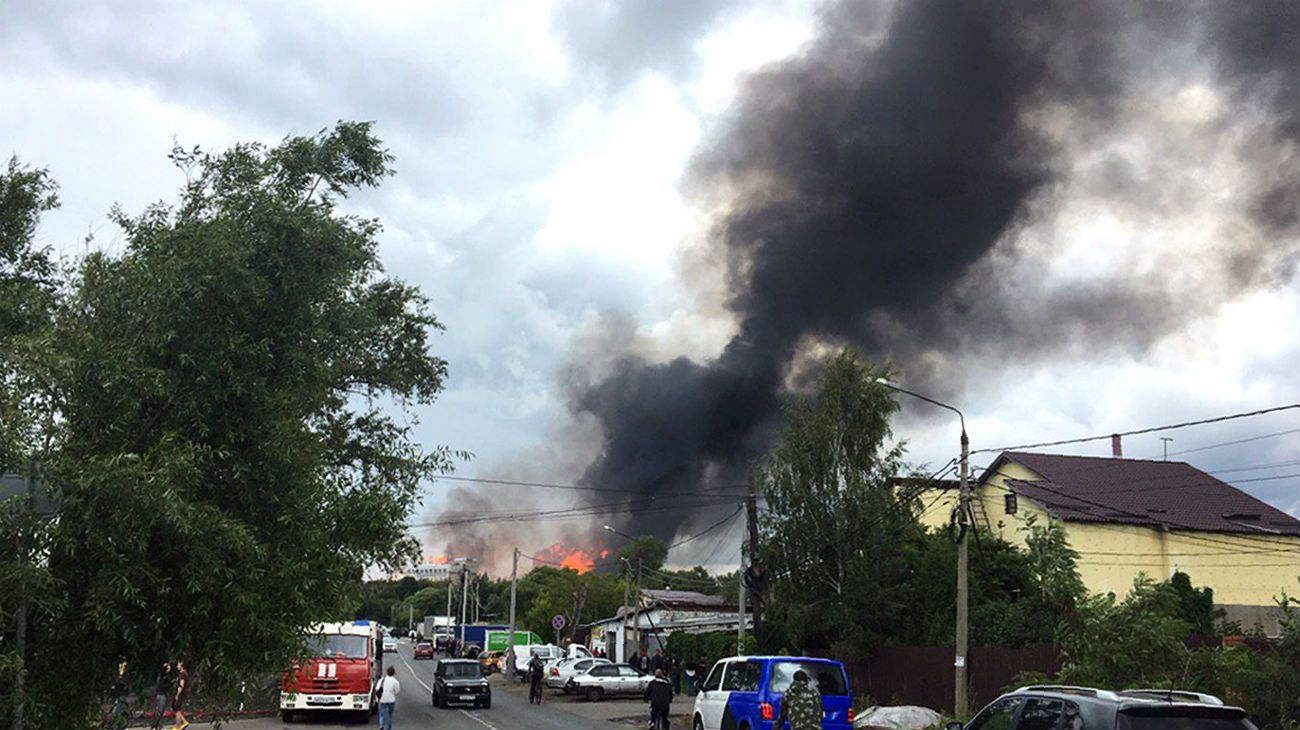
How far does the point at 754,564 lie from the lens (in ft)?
107

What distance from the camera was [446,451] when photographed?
41.6 feet

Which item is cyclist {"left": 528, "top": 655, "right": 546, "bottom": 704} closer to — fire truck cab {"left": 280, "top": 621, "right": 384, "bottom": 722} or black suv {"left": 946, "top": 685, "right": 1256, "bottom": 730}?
fire truck cab {"left": 280, "top": 621, "right": 384, "bottom": 722}

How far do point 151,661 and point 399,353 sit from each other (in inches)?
744

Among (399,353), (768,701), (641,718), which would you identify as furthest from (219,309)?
(641,718)

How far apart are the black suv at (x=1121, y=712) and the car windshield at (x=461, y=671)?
2756 centimetres

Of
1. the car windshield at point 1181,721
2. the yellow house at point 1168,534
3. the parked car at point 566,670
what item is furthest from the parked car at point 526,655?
the car windshield at point 1181,721

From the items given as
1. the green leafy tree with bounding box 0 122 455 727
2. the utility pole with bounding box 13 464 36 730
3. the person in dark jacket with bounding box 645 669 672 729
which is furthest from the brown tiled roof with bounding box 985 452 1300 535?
the utility pole with bounding box 13 464 36 730

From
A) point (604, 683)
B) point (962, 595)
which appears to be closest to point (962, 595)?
point (962, 595)

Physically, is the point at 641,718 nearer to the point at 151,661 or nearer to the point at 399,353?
the point at 399,353

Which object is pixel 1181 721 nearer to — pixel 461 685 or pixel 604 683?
pixel 461 685

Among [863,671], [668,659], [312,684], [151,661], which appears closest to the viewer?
[151,661]

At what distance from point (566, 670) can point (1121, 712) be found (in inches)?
1510

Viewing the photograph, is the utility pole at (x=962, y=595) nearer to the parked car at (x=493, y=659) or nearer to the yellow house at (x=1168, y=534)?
the yellow house at (x=1168, y=534)

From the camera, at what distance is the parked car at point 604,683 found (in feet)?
135
